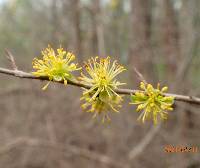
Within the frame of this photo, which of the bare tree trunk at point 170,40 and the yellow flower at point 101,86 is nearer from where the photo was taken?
the yellow flower at point 101,86

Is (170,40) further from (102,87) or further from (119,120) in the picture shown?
(102,87)

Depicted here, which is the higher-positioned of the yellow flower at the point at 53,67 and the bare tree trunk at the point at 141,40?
the bare tree trunk at the point at 141,40

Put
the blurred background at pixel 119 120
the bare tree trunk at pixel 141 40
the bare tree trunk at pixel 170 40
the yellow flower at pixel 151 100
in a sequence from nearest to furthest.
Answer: the yellow flower at pixel 151 100, the blurred background at pixel 119 120, the bare tree trunk at pixel 170 40, the bare tree trunk at pixel 141 40

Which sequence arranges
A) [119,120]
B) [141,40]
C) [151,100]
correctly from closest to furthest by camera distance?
1. [151,100]
2. [119,120]
3. [141,40]

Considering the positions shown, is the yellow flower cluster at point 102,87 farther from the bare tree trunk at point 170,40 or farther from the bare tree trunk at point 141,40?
the bare tree trunk at point 141,40

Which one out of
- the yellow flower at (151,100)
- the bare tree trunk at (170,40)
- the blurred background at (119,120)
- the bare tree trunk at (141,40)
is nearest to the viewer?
the yellow flower at (151,100)

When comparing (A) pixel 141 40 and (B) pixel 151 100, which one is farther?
(A) pixel 141 40

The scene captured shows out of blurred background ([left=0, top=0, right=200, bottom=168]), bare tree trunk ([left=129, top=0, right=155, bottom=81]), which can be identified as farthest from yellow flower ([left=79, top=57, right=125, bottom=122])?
bare tree trunk ([left=129, top=0, right=155, bottom=81])

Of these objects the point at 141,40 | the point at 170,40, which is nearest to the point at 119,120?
the point at 141,40

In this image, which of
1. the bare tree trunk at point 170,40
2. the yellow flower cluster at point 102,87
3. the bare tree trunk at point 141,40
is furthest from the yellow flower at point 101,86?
the bare tree trunk at point 141,40
